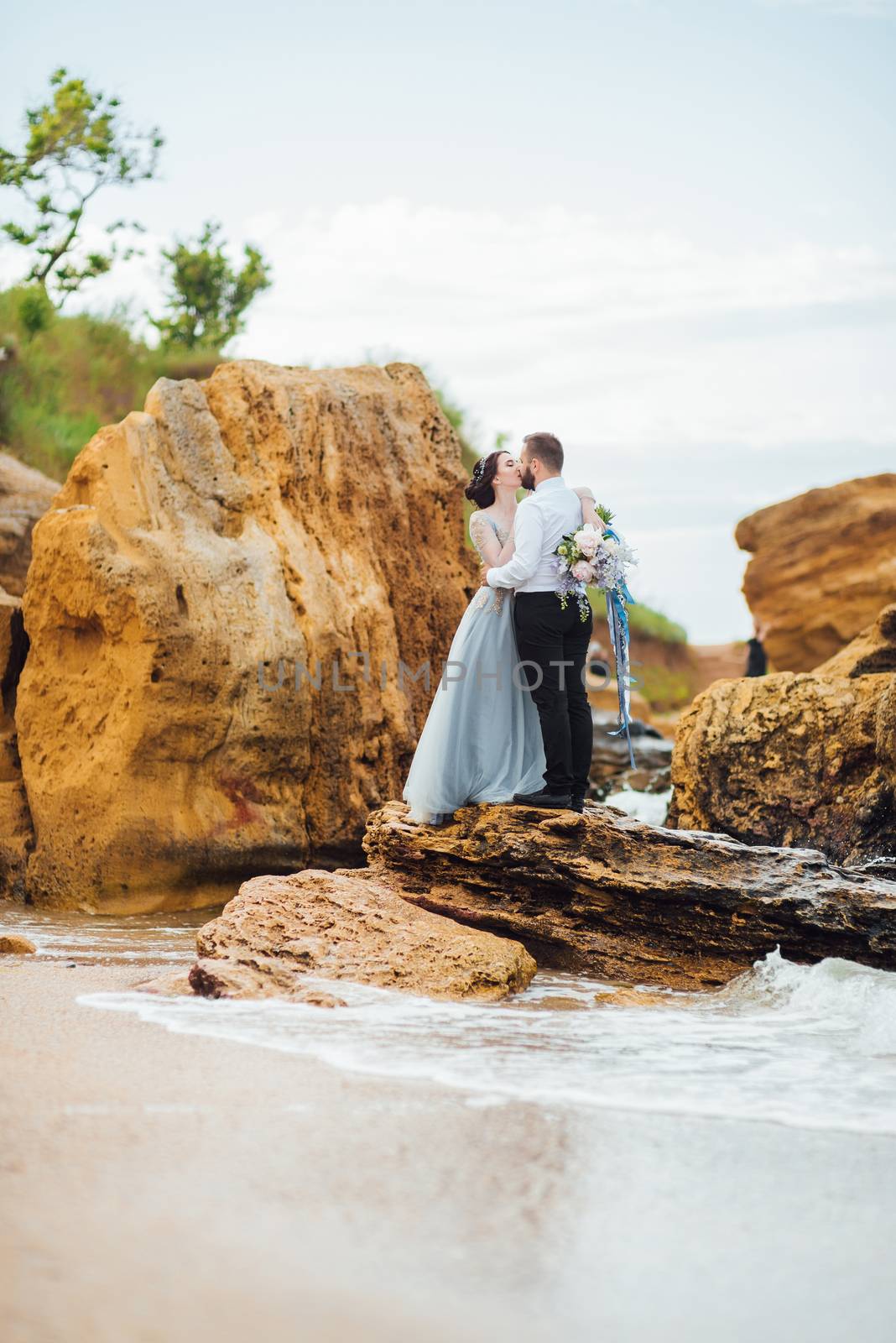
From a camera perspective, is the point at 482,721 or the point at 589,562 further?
the point at 482,721

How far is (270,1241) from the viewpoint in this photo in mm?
2646

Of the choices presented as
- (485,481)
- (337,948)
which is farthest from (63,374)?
(337,948)

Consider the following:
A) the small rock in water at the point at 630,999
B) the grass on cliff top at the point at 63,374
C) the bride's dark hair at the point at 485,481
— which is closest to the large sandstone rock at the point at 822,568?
the grass on cliff top at the point at 63,374

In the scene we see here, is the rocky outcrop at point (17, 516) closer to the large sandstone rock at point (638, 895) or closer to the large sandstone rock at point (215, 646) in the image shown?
the large sandstone rock at point (215, 646)

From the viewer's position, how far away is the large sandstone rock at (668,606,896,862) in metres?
8.55

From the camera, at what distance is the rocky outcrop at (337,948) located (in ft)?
18.1

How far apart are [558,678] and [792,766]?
297 centimetres

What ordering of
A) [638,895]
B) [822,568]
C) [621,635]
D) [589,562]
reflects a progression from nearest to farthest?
[638,895] → [589,562] → [621,635] → [822,568]

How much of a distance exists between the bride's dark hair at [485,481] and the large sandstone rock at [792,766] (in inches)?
114

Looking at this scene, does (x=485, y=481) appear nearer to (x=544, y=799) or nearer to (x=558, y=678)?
(x=558, y=678)

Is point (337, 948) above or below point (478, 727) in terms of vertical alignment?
below

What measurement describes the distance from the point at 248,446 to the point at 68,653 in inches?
83.8

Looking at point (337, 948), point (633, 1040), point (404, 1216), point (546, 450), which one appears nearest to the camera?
point (404, 1216)

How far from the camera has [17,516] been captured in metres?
11.4
